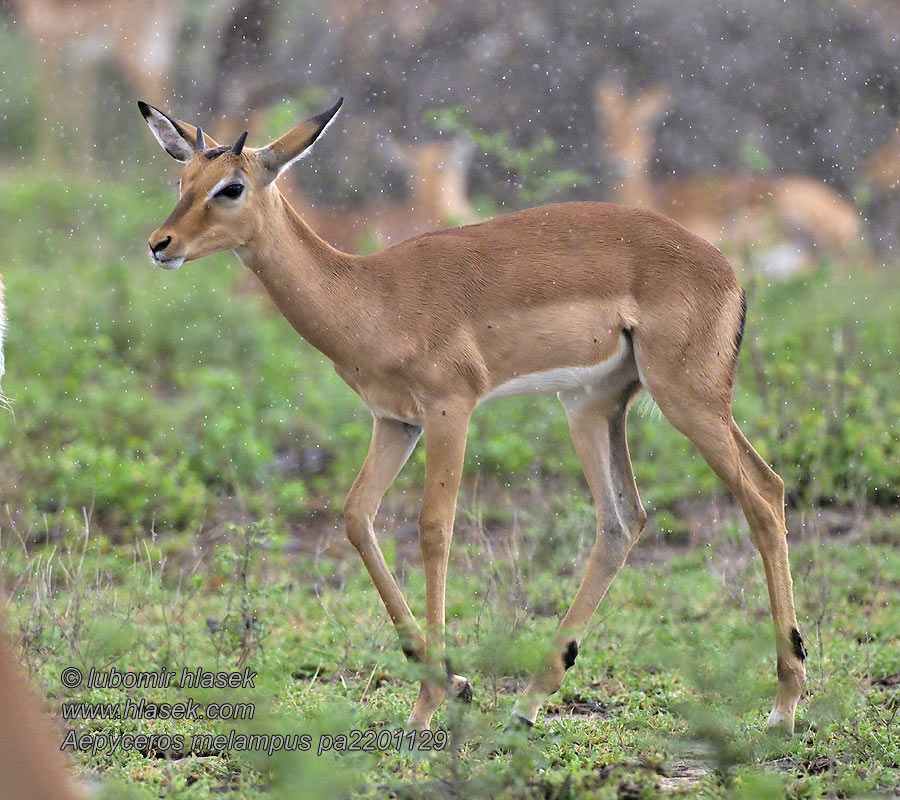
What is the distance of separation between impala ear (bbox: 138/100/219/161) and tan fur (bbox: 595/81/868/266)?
24.7 feet

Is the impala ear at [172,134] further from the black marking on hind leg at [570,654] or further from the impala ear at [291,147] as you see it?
the black marking on hind leg at [570,654]

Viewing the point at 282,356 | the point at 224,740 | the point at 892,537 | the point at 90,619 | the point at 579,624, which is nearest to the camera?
the point at 224,740

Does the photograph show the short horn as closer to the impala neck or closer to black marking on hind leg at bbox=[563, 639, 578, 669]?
the impala neck

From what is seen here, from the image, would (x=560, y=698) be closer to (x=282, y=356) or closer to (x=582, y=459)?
(x=582, y=459)

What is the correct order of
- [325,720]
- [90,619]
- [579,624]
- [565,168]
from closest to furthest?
[325,720], [579,624], [90,619], [565,168]

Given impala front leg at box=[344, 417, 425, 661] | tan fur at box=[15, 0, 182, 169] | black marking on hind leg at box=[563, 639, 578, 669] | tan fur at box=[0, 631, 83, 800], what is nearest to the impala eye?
impala front leg at box=[344, 417, 425, 661]

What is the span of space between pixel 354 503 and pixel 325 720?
1.39 metres

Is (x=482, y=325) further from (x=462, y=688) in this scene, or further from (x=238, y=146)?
(x=462, y=688)

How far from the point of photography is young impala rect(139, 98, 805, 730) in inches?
186

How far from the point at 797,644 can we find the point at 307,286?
202 centimetres

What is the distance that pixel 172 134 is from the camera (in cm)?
491

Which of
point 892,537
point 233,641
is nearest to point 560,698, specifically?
point 233,641

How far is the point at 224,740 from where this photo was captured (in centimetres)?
461

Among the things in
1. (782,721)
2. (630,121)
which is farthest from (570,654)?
(630,121)
